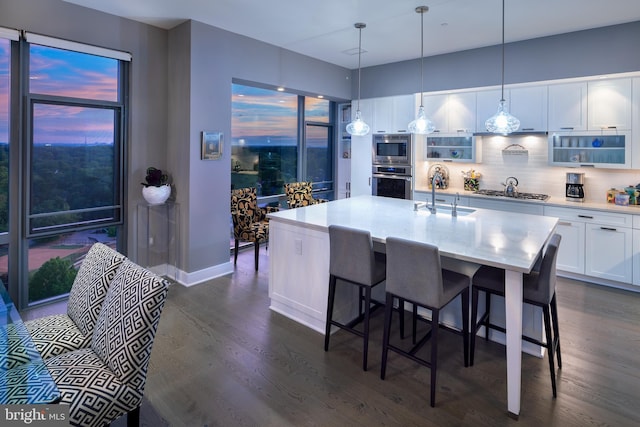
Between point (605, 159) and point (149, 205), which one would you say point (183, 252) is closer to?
point (149, 205)

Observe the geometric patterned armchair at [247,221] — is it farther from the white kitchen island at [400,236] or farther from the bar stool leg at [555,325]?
the bar stool leg at [555,325]

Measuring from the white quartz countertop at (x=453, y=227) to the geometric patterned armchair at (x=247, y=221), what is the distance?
1213mm

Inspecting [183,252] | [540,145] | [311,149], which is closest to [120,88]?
[183,252]

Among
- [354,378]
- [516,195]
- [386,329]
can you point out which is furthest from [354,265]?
[516,195]

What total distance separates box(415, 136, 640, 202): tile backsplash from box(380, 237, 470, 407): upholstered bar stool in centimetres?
336

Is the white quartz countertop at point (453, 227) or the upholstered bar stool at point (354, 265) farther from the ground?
the white quartz countertop at point (453, 227)

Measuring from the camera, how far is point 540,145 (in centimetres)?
514

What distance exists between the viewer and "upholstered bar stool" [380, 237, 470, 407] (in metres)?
2.33

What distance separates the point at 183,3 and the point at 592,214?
16.4 ft

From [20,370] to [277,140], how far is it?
5.02 m

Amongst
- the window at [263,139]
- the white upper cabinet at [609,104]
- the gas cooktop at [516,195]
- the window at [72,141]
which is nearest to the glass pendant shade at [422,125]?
the gas cooktop at [516,195]

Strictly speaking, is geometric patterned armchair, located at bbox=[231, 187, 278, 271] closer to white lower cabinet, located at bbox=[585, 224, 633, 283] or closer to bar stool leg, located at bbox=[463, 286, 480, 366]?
bar stool leg, located at bbox=[463, 286, 480, 366]

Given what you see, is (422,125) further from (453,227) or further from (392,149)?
(392,149)

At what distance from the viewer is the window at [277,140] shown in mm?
5680
